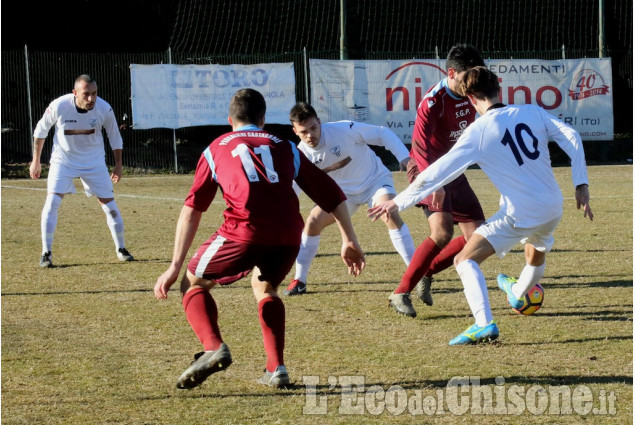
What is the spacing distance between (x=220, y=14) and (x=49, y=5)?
4946 millimetres

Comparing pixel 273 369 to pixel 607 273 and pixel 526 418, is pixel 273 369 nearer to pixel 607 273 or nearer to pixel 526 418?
pixel 526 418

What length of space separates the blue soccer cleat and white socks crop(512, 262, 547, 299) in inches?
25.0

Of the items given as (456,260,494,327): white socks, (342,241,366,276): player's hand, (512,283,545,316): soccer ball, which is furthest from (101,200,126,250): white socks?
(342,241,366,276): player's hand

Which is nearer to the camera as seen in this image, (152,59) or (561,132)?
(561,132)

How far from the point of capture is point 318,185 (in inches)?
204

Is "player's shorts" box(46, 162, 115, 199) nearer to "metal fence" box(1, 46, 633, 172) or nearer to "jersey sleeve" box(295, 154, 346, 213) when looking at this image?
"jersey sleeve" box(295, 154, 346, 213)

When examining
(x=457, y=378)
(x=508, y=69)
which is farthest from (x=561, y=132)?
(x=508, y=69)

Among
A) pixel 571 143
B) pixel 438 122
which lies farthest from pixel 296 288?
pixel 571 143

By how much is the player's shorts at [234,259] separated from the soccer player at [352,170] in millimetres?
2676

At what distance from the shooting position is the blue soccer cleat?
5914 millimetres

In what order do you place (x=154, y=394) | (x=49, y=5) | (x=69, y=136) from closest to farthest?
(x=154, y=394) < (x=69, y=136) < (x=49, y=5)

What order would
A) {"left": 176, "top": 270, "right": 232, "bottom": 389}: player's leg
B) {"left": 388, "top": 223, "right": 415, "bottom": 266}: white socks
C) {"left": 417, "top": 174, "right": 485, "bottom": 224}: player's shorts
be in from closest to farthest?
{"left": 176, "top": 270, "right": 232, "bottom": 389}: player's leg, {"left": 417, "top": 174, "right": 485, "bottom": 224}: player's shorts, {"left": 388, "top": 223, "right": 415, "bottom": 266}: white socks

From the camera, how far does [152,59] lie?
902 inches

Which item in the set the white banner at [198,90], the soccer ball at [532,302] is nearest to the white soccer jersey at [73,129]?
the soccer ball at [532,302]
